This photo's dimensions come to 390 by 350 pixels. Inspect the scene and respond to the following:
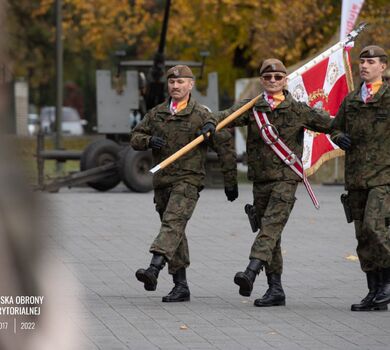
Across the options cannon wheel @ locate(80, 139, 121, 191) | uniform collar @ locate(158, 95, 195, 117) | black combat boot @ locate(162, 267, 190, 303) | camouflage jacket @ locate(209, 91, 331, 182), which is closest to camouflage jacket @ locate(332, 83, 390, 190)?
camouflage jacket @ locate(209, 91, 331, 182)

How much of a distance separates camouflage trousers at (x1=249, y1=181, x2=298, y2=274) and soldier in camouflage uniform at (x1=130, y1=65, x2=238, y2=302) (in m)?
0.24

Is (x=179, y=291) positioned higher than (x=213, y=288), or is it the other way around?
(x=179, y=291)

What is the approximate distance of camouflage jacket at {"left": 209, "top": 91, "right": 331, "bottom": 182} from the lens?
906cm

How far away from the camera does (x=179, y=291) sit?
9359 mm

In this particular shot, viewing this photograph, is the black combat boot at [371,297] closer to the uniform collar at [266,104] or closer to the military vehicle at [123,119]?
the uniform collar at [266,104]

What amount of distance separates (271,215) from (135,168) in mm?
11639

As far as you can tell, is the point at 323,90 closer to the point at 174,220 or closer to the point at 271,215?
the point at 271,215

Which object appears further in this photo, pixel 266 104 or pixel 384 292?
pixel 266 104

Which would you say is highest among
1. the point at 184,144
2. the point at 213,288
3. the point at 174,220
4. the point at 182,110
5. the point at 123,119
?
the point at 182,110

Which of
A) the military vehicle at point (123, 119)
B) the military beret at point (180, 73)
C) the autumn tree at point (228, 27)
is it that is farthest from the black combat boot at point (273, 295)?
the autumn tree at point (228, 27)

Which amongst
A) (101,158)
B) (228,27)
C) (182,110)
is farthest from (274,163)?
(228,27)

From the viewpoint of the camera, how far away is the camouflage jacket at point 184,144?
9227 mm

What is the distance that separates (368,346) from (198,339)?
0.95 metres

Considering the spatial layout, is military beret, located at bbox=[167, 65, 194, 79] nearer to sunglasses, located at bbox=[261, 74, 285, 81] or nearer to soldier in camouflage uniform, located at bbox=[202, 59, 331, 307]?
soldier in camouflage uniform, located at bbox=[202, 59, 331, 307]
